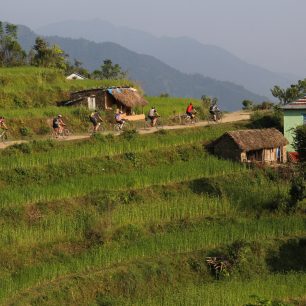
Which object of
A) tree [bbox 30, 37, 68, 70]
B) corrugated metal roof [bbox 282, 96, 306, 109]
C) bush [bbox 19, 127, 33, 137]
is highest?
tree [bbox 30, 37, 68, 70]

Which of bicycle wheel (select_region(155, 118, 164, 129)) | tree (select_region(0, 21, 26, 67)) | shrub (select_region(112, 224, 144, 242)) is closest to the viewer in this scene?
shrub (select_region(112, 224, 144, 242))

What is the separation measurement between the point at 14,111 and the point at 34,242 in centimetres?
1148

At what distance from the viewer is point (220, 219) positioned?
777 inches

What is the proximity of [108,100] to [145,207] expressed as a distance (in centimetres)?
1233

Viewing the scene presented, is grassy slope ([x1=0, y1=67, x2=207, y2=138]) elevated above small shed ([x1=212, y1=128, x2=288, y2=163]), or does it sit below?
above

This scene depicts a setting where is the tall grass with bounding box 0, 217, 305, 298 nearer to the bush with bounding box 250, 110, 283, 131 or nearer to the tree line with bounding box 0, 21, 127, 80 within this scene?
the bush with bounding box 250, 110, 283, 131

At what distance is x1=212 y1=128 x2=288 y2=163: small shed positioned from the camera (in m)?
25.2

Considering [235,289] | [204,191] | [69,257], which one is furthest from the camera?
[204,191]

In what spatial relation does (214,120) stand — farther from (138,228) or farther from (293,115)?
(138,228)

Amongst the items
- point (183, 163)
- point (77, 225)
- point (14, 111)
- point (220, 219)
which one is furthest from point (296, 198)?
point (14, 111)

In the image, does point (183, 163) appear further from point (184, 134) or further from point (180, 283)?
point (180, 283)

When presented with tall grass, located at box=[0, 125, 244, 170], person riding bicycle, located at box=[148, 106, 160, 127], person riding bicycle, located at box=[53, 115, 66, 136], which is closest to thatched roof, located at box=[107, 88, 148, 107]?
person riding bicycle, located at box=[148, 106, 160, 127]

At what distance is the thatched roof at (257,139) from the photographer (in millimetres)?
25266

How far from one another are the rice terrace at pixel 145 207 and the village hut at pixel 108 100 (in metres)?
0.07
